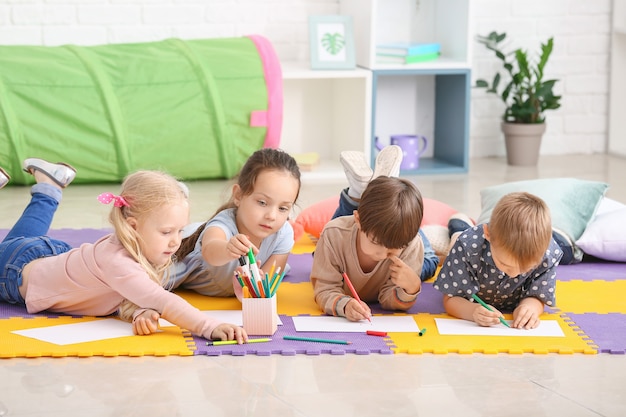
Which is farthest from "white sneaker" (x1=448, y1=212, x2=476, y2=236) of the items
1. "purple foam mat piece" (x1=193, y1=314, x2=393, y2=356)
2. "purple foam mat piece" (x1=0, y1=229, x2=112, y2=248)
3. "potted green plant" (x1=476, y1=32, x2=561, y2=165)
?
"potted green plant" (x1=476, y1=32, x2=561, y2=165)

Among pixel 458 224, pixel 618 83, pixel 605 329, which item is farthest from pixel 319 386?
pixel 618 83

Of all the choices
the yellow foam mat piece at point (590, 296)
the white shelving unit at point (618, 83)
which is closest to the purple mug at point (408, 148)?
the white shelving unit at point (618, 83)

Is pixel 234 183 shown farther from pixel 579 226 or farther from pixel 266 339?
pixel 579 226

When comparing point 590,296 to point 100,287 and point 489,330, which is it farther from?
point 100,287

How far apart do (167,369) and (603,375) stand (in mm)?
828

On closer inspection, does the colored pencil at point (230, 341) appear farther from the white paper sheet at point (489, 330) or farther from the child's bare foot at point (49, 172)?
the child's bare foot at point (49, 172)

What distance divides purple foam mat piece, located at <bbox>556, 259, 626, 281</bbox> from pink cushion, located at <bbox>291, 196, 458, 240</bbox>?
1.31 ft

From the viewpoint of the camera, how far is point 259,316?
2053 mm

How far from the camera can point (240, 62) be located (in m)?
3.94

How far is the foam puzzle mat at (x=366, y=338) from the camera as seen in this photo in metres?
1.95

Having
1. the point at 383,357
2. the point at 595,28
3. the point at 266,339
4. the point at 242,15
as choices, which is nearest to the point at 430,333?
the point at 383,357

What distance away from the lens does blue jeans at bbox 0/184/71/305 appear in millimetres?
2238

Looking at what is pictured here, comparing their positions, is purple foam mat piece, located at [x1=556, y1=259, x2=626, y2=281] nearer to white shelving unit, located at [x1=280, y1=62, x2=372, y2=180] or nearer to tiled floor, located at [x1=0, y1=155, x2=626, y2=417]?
tiled floor, located at [x1=0, y1=155, x2=626, y2=417]

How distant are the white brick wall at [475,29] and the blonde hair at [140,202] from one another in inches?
88.8
